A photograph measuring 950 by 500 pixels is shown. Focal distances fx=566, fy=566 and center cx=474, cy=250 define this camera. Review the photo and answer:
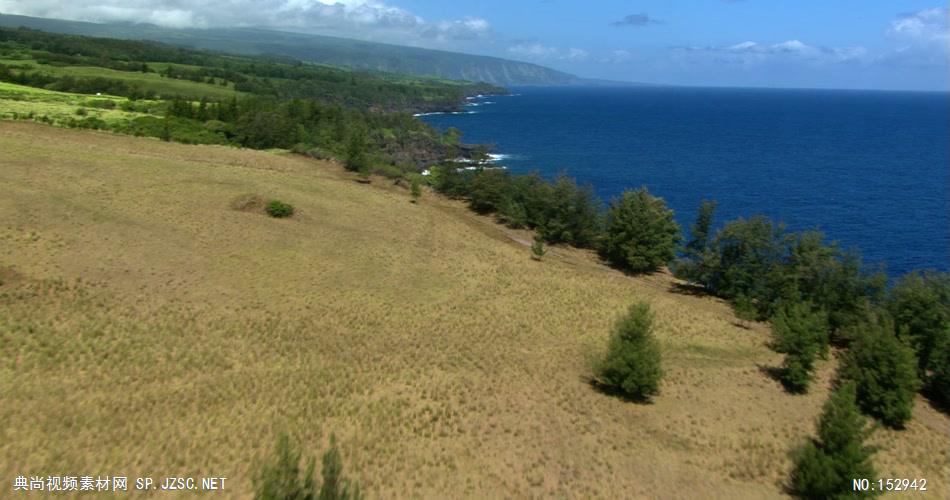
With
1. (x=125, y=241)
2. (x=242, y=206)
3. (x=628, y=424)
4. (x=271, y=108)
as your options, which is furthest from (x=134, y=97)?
(x=628, y=424)

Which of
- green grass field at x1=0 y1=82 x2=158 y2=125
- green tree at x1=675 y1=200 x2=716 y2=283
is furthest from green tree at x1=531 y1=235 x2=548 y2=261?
green grass field at x1=0 y1=82 x2=158 y2=125

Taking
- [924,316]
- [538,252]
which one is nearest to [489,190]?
[538,252]

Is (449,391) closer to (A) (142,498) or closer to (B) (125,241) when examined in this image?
(A) (142,498)

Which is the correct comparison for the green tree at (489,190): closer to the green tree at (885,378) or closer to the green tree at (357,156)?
the green tree at (357,156)

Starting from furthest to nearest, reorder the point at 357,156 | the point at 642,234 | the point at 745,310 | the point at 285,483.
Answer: the point at 357,156, the point at 642,234, the point at 745,310, the point at 285,483

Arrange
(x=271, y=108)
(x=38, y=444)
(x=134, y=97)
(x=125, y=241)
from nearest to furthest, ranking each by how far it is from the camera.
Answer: (x=38, y=444) < (x=125, y=241) < (x=271, y=108) < (x=134, y=97)

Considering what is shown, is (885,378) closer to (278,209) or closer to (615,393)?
(615,393)

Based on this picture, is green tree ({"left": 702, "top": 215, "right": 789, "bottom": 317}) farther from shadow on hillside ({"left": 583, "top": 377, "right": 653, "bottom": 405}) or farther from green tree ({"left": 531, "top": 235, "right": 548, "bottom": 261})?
shadow on hillside ({"left": 583, "top": 377, "right": 653, "bottom": 405})
